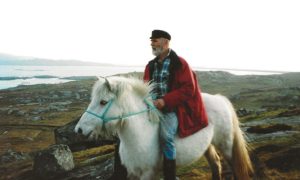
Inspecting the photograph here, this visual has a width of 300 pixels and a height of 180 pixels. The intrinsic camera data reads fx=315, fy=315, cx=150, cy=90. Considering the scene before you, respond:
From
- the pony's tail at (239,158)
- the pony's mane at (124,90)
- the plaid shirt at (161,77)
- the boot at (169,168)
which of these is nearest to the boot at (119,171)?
the boot at (169,168)

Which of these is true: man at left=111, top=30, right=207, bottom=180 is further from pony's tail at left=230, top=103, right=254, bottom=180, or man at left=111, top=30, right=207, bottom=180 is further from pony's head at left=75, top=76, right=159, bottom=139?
pony's tail at left=230, top=103, right=254, bottom=180

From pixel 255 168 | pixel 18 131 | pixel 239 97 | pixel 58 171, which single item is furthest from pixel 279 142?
pixel 239 97

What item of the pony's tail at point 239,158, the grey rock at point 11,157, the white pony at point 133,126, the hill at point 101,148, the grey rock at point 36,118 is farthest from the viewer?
the grey rock at point 36,118

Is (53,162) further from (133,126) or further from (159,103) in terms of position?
(159,103)

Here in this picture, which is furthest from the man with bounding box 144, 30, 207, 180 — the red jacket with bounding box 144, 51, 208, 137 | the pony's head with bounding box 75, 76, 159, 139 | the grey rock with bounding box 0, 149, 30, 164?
the grey rock with bounding box 0, 149, 30, 164

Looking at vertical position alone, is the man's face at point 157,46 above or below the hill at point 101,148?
above

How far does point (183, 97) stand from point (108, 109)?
186 cm

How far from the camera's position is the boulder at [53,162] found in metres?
19.0

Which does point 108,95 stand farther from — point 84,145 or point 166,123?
point 84,145

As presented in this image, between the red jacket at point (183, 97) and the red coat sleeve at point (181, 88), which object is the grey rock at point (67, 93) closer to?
the red jacket at point (183, 97)

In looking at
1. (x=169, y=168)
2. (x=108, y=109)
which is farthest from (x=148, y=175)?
(x=108, y=109)

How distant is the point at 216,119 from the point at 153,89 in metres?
2.45

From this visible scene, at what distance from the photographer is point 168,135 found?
723 cm

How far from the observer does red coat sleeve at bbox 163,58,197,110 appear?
7266 mm
